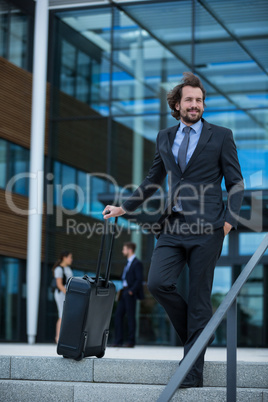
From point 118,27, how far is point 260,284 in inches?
270

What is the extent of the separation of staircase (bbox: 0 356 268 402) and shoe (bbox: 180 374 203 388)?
2.1 inches

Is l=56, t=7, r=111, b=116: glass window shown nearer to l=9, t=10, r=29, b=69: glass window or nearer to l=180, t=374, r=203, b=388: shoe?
l=9, t=10, r=29, b=69: glass window

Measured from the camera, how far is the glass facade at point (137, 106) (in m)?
14.6

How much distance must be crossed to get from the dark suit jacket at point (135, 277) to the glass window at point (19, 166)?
493cm

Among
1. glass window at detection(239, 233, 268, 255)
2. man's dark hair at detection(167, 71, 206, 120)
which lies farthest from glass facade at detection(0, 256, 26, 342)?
man's dark hair at detection(167, 71, 206, 120)

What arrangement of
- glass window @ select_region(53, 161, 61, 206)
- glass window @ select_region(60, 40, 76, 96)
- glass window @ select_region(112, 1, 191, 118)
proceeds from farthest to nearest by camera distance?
glass window @ select_region(60, 40, 76, 96)
glass window @ select_region(53, 161, 61, 206)
glass window @ select_region(112, 1, 191, 118)

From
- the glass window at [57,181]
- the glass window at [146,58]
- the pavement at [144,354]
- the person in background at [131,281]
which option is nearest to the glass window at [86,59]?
the glass window at [146,58]

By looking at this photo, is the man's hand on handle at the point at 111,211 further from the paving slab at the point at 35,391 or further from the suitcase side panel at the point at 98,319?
the paving slab at the point at 35,391

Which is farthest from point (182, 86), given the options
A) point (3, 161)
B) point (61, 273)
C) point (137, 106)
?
point (137, 106)

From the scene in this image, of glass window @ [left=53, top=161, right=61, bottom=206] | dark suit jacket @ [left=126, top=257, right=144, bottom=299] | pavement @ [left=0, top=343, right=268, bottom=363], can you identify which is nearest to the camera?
pavement @ [left=0, top=343, right=268, bottom=363]

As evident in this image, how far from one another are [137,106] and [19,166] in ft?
9.94

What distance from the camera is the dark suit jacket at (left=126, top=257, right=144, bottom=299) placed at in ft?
37.1

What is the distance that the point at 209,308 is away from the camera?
14.1 ft

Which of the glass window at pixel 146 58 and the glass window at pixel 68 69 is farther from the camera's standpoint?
the glass window at pixel 68 69
